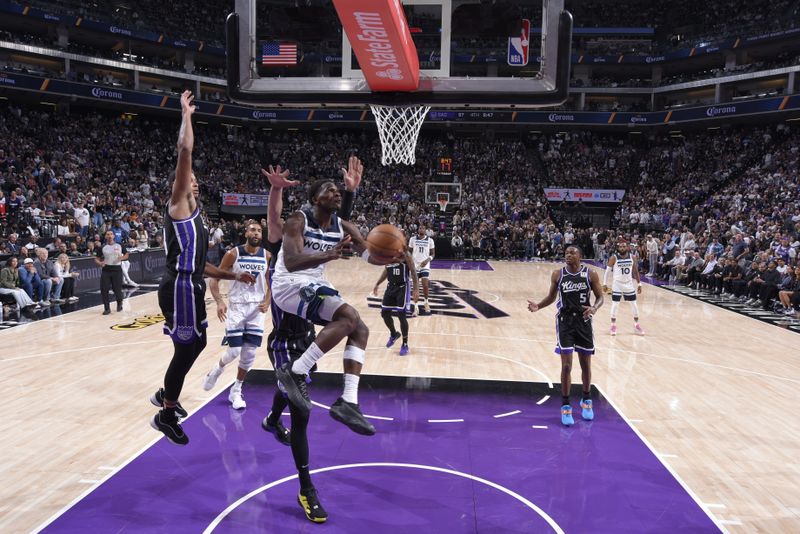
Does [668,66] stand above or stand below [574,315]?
above

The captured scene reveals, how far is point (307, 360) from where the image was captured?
376 cm

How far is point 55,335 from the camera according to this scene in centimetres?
957

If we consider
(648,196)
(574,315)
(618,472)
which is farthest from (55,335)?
(648,196)

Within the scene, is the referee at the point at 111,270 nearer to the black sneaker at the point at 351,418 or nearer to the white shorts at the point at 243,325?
the white shorts at the point at 243,325

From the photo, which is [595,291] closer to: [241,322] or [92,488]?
[241,322]

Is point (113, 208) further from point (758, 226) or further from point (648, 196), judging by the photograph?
point (648, 196)

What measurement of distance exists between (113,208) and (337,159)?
15297 mm

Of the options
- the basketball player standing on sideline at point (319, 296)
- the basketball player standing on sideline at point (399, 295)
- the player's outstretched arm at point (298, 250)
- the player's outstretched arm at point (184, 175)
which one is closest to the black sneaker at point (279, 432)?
the basketball player standing on sideline at point (319, 296)

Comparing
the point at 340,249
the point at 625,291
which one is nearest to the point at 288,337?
the point at 340,249

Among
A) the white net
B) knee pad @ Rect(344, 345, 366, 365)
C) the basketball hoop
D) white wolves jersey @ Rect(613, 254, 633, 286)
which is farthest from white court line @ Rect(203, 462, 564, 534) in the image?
the basketball hoop

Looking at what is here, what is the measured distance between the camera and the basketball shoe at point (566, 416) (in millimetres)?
5801

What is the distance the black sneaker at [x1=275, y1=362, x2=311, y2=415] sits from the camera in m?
3.68

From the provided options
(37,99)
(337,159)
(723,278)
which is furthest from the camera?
(337,159)

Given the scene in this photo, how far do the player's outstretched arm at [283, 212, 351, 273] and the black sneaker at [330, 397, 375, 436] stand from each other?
2.92 ft
